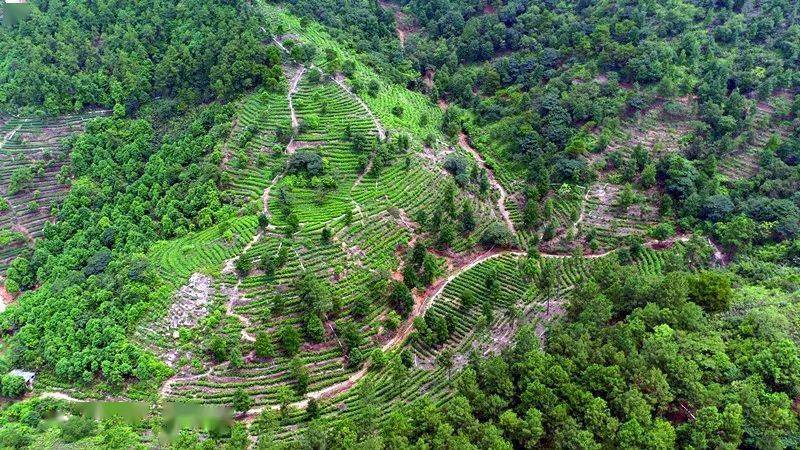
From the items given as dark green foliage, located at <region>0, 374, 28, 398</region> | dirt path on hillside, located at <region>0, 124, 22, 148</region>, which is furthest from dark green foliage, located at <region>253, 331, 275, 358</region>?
dirt path on hillside, located at <region>0, 124, 22, 148</region>

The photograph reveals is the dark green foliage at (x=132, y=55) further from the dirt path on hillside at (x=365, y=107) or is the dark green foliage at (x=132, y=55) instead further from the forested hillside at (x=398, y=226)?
the dirt path on hillside at (x=365, y=107)

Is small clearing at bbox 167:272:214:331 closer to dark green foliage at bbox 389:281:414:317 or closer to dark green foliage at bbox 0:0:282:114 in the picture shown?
dark green foliage at bbox 389:281:414:317

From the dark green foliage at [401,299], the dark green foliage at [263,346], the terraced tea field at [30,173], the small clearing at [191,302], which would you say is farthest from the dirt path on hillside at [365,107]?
the terraced tea field at [30,173]

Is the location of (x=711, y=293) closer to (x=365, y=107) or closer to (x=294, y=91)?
(x=365, y=107)

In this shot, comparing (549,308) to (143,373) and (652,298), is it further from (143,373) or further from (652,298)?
(143,373)

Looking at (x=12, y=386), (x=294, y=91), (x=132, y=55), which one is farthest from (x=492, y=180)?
(x=12, y=386)
